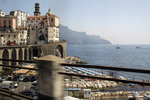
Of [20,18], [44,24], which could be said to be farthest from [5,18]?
[44,24]

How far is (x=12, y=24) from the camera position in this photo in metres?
65.1

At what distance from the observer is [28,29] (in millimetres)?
66938

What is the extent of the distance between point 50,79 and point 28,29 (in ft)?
222

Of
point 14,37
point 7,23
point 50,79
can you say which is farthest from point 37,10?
point 50,79

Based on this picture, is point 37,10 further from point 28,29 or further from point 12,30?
point 12,30

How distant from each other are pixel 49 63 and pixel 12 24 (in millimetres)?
68373

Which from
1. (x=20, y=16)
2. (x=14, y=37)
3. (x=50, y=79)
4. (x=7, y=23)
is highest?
(x=20, y=16)

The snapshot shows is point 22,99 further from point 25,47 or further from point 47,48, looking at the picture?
point 47,48

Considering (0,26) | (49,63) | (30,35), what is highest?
(0,26)

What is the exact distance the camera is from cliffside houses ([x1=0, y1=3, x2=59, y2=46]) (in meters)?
59.4

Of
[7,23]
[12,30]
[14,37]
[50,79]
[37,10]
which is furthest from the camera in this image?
[37,10]

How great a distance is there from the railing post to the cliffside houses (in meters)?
57.7

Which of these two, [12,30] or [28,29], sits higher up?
[28,29]

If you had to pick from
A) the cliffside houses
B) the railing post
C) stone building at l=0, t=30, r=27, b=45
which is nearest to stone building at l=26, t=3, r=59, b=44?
the cliffside houses
